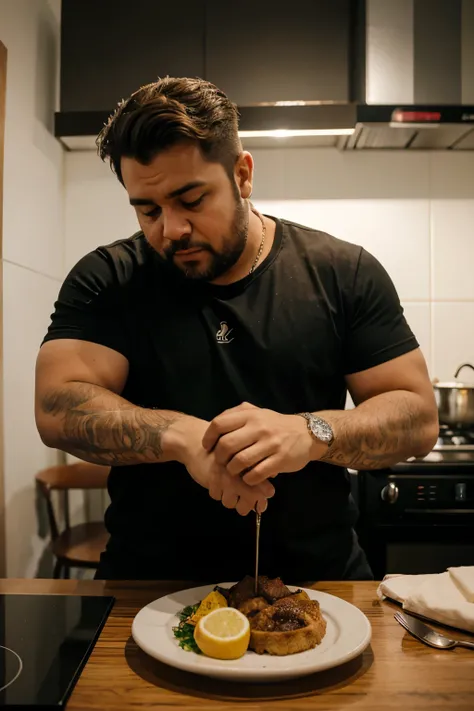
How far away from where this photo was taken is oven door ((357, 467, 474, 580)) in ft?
6.89

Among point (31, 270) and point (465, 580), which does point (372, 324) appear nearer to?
point (465, 580)

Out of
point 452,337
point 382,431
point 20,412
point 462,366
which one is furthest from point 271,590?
point 452,337

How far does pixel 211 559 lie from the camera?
1222mm

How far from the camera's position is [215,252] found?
47.8 inches

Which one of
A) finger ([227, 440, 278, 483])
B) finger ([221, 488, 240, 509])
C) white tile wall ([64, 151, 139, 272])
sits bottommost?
finger ([221, 488, 240, 509])

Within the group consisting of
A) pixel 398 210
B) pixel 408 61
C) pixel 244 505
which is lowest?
pixel 244 505

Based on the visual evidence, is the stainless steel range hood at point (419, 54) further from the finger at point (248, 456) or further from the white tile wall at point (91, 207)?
the finger at point (248, 456)

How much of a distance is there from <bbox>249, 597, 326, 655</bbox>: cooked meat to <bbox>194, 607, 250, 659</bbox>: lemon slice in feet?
0.06

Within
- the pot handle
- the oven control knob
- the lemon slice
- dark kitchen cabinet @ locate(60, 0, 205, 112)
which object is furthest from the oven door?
dark kitchen cabinet @ locate(60, 0, 205, 112)

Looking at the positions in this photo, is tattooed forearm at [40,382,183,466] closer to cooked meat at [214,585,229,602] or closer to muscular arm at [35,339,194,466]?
muscular arm at [35,339,194,466]

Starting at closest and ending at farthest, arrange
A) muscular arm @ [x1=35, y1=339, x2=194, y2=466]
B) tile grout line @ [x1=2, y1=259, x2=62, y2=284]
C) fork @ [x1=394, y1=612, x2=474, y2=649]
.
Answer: fork @ [x1=394, y1=612, x2=474, y2=649] < muscular arm @ [x1=35, y1=339, x2=194, y2=466] < tile grout line @ [x1=2, y1=259, x2=62, y2=284]

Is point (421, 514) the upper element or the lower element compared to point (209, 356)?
lower

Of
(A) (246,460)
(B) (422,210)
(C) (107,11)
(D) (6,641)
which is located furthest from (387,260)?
(D) (6,641)

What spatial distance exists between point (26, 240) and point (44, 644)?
1.67 m
